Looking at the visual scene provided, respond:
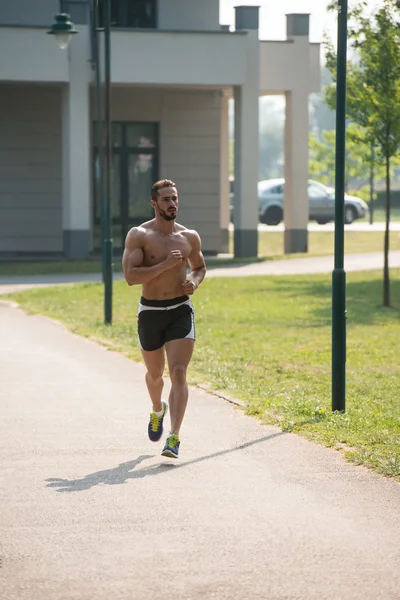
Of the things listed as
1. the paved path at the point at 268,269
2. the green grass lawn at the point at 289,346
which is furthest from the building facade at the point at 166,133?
the green grass lawn at the point at 289,346

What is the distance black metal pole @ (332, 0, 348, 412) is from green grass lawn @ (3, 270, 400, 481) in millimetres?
308

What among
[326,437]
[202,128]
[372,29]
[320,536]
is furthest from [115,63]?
[320,536]

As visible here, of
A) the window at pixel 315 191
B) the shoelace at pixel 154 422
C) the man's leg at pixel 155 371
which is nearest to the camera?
the man's leg at pixel 155 371

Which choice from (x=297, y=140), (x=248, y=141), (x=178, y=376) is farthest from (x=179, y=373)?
(x=297, y=140)

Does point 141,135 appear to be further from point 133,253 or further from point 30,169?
point 133,253

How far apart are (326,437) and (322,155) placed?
57587 mm

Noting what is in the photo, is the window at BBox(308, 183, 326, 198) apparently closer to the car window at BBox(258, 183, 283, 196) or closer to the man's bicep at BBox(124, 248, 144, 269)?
the car window at BBox(258, 183, 283, 196)

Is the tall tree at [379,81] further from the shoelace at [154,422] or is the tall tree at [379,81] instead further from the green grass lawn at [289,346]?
the shoelace at [154,422]

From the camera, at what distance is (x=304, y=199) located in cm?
3725

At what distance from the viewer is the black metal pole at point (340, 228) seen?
422 inches

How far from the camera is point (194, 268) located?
9.43 m

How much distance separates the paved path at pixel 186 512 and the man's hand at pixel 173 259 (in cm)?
130

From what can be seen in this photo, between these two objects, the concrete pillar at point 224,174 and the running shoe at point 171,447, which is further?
the concrete pillar at point 224,174

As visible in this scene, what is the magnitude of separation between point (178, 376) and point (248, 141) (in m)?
26.3
